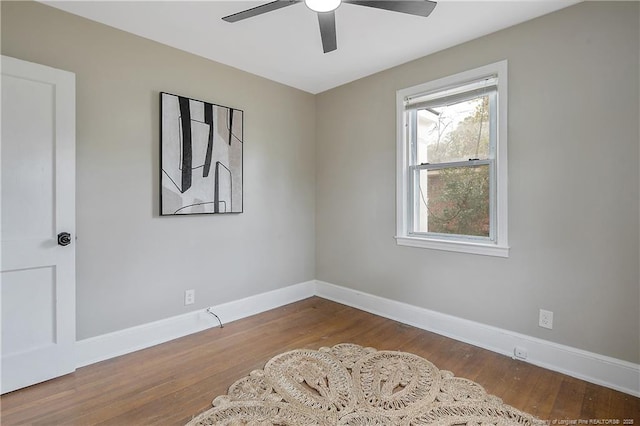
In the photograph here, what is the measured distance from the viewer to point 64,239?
86.8 inches

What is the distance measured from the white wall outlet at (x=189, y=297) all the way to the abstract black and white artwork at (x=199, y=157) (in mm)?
734

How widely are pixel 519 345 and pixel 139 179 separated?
328cm

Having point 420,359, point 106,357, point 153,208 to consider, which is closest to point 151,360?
point 106,357

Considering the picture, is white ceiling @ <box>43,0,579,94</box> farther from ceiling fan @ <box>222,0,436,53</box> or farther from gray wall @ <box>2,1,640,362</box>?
ceiling fan @ <box>222,0,436,53</box>

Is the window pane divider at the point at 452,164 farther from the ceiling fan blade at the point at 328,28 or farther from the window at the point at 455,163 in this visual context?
the ceiling fan blade at the point at 328,28

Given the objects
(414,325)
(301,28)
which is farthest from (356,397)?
(301,28)

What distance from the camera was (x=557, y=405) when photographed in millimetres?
1914

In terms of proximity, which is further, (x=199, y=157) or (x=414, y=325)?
(x=414, y=325)

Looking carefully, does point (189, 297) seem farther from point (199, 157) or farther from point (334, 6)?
point (334, 6)

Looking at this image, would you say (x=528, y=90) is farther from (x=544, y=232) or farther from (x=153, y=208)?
(x=153, y=208)

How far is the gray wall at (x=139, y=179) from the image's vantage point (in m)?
2.35

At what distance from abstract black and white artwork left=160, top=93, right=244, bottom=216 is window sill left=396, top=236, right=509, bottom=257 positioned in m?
1.73

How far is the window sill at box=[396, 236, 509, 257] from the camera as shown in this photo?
2586 millimetres

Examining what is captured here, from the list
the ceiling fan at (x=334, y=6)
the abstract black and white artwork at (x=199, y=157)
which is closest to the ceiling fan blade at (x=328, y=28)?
the ceiling fan at (x=334, y=6)
